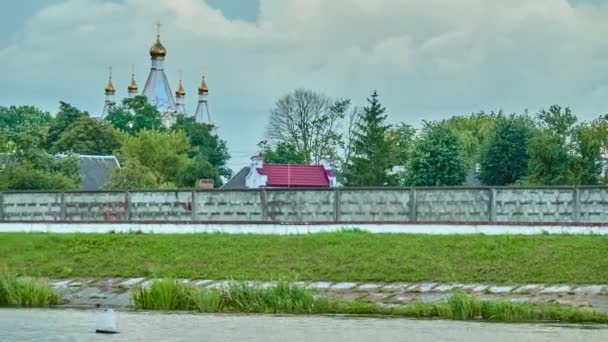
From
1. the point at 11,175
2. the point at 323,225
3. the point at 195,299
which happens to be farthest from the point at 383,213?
the point at 11,175

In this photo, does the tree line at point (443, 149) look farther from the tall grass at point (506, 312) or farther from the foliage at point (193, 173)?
the tall grass at point (506, 312)

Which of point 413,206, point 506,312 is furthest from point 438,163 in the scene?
point 506,312

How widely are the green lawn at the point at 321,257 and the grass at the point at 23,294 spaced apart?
12.6 feet

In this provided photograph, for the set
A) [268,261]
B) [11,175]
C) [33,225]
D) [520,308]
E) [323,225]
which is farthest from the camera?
[11,175]

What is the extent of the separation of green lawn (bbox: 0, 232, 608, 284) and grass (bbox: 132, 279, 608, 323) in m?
2.84

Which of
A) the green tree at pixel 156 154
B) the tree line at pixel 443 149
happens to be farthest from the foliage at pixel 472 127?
the green tree at pixel 156 154

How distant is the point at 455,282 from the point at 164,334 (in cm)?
901

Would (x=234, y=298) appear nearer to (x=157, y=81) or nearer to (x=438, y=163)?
(x=438, y=163)

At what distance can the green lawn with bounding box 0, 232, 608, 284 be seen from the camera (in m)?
29.8

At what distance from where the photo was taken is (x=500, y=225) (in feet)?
111

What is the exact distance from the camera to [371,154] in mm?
→ 91625

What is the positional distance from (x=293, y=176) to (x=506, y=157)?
13715mm

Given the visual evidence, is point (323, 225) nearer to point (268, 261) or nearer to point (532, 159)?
point (268, 261)

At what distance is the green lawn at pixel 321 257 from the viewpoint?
29828 mm
